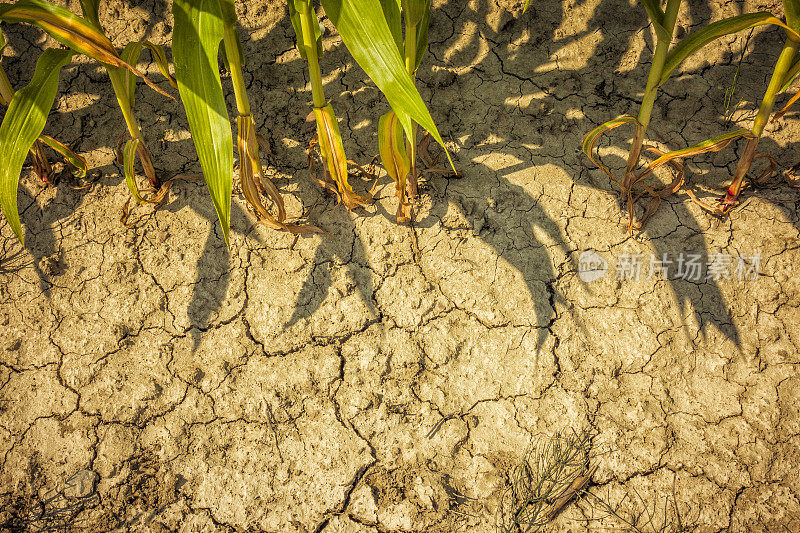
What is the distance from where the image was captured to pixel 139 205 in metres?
1.88

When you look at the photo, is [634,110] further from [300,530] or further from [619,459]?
[300,530]

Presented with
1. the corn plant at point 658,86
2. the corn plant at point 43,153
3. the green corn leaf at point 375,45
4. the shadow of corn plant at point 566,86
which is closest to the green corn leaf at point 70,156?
the corn plant at point 43,153

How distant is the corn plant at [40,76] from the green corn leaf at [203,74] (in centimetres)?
12

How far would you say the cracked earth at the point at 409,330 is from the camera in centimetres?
150

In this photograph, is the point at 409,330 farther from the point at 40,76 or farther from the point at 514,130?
the point at 40,76

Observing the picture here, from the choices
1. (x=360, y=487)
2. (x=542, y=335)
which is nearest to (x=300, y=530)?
(x=360, y=487)

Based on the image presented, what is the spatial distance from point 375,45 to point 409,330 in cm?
94

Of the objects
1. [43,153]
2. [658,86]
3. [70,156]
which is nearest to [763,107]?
[658,86]

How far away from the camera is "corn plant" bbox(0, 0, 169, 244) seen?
122 centimetres

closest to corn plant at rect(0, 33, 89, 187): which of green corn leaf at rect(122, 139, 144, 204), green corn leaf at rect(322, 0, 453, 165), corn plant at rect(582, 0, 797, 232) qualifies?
green corn leaf at rect(122, 139, 144, 204)

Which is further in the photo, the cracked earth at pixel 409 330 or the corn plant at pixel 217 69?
the cracked earth at pixel 409 330

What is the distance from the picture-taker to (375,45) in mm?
1121

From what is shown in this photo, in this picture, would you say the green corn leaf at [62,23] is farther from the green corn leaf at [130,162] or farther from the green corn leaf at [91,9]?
the green corn leaf at [130,162]

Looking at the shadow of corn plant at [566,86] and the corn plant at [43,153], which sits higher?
the shadow of corn plant at [566,86]
